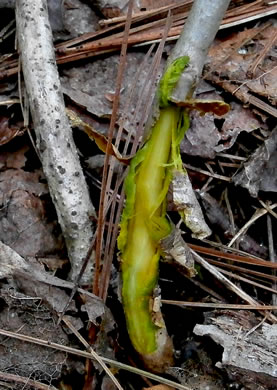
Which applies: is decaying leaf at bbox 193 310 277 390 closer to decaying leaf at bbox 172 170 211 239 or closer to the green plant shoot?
the green plant shoot

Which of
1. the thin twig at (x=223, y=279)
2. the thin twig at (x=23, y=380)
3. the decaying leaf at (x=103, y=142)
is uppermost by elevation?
the decaying leaf at (x=103, y=142)

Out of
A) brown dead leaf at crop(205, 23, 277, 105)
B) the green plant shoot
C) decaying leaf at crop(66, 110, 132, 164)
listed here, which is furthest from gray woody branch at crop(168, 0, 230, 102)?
brown dead leaf at crop(205, 23, 277, 105)

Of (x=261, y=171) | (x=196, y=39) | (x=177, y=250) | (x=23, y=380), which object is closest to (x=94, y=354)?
(x=23, y=380)

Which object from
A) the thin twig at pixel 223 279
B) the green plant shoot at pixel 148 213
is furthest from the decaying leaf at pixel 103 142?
the thin twig at pixel 223 279

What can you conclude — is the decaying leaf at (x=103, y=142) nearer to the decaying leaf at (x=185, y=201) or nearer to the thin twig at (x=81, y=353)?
the decaying leaf at (x=185, y=201)

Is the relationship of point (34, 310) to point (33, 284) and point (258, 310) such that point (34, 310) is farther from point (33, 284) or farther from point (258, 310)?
point (258, 310)

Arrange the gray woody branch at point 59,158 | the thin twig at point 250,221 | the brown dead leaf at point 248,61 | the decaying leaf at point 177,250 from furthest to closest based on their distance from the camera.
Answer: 1. the brown dead leaf at point 248,61
2. the thin twig at point 250,221
3. the gray woody branch at point 59,158
4. the decaying leaf at point 177,250
